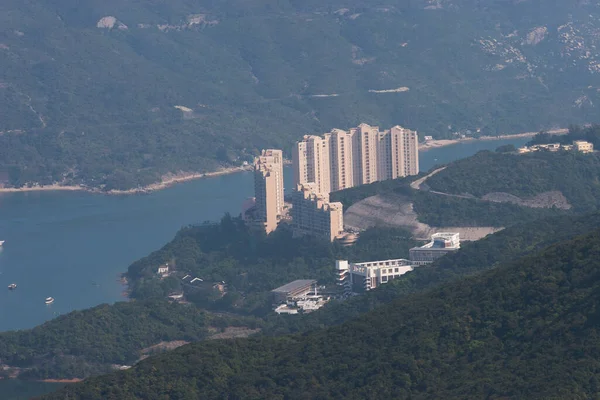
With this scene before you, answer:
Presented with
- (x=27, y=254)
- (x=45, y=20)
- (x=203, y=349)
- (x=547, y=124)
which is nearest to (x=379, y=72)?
(x=547, y=124)

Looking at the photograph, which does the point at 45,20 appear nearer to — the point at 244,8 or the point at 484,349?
the point at 244,8

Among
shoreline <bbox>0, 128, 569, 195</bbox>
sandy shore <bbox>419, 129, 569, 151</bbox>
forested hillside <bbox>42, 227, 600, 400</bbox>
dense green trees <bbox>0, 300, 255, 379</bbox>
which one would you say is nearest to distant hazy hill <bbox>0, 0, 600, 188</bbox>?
shoreline <bbox>0, 128, 569, 195</bbox>

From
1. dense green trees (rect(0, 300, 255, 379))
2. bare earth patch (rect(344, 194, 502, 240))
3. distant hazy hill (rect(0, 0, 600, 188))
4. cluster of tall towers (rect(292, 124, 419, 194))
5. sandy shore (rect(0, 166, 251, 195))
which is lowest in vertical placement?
dense green trees (rect(0, 300, 255, 379))

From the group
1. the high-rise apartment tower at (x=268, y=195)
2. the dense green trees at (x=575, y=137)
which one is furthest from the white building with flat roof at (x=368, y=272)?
the dense green trees at (x=575, y=137)

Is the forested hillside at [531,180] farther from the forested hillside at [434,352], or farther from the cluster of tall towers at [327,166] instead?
the forested hillside at [434,352]

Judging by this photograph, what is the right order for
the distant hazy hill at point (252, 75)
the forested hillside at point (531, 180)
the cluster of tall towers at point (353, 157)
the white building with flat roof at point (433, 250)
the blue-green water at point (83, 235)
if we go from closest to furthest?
1. the white building with flat roof at point (433, 250)
2. the blue-green water at point (83, 235)
3. the forested hillside at point (531, 180)
4. the cluster of tall towers at point (353, 157)
5. the distant hazy hill at point (252, 75)

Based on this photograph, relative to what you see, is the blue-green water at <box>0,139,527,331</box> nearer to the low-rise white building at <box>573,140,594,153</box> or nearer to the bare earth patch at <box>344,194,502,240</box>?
the bare earth patch at <box>344,194,502,240</box>
